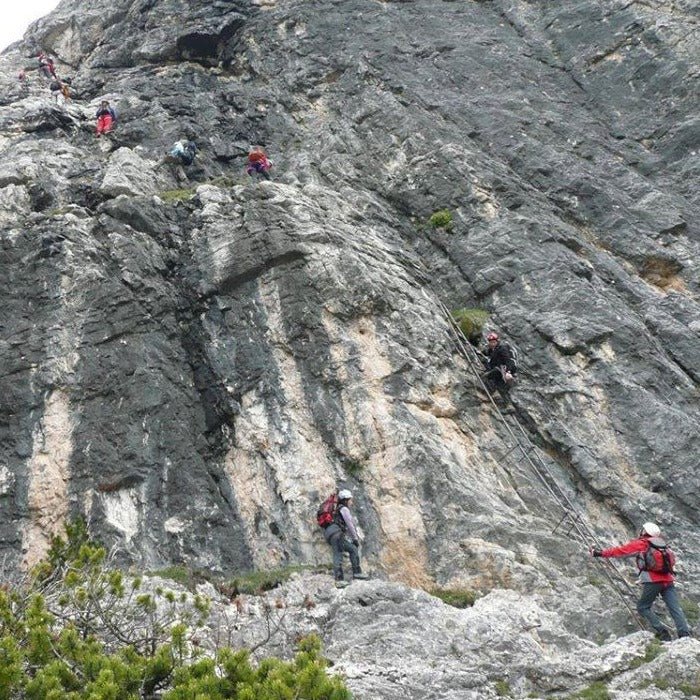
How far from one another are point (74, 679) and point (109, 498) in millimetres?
8116

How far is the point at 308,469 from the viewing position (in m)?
17.5

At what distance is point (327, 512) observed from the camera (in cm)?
1541

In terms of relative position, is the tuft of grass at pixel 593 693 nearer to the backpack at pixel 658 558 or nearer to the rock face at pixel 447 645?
the rock face at pixel 447 645

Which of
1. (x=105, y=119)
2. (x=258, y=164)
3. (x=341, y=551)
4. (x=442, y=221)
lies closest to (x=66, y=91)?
(x=105, y=119)

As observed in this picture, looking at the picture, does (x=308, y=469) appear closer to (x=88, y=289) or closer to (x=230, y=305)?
(x=230, y=305)

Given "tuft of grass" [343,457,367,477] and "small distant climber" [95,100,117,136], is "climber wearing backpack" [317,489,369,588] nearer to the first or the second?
"tuft of grass" [343,457,367,477]

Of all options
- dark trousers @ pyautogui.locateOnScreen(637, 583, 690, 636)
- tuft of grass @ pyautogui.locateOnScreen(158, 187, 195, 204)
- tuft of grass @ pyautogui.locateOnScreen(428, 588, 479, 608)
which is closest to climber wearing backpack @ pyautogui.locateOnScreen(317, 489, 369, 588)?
tuft of grass @ pyautogui.locateOnScreen(428, 588, 479, 608)

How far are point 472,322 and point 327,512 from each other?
858cm

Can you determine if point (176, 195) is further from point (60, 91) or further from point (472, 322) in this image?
point (60, 91)

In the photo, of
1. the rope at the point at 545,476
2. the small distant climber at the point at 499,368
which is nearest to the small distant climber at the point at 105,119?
the rope at the point at 545,476

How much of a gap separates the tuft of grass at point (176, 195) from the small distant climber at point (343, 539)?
12062 millimetres

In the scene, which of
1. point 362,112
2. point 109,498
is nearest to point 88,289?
point 109,498

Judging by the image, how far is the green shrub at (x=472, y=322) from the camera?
71.9 feet

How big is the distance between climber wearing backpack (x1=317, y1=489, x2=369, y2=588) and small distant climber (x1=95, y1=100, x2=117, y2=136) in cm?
2029
